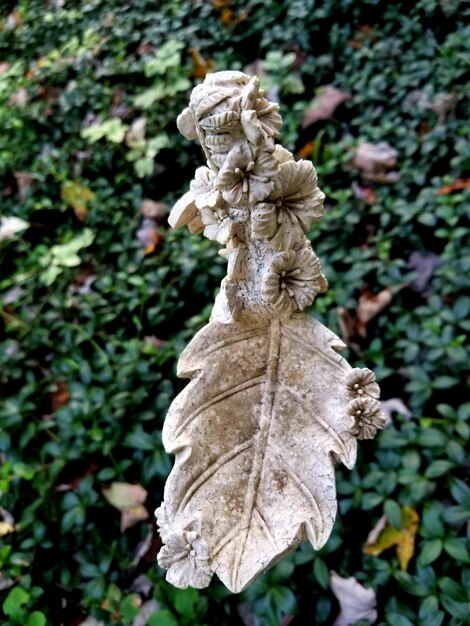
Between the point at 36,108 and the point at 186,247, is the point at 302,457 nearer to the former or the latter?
the point at 186,247

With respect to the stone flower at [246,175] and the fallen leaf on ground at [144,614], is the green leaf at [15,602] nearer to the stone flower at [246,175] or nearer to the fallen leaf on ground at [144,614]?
the fallen leaf on ground at [144,614]

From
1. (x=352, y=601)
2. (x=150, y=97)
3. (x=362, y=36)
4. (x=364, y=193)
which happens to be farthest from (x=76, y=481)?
(x=362, y=36)

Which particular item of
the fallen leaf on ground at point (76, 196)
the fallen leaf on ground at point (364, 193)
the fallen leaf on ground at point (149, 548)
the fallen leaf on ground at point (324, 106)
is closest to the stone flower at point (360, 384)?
the fallen leaf on ground at point (149, 548)

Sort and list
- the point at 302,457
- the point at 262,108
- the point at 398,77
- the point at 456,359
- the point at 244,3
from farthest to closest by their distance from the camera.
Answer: the point at 244,3 → the point at 398,77 → the point at 456,359 → the point at 302,457 → the point at 262,108

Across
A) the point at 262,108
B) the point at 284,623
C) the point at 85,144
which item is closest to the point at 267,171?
the point at 262,108

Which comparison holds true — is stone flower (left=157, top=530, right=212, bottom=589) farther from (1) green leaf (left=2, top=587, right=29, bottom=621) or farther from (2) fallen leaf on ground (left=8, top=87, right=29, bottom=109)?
(2) fallen leaf on ground (left=8, top=87, right=29, bottom=109)
